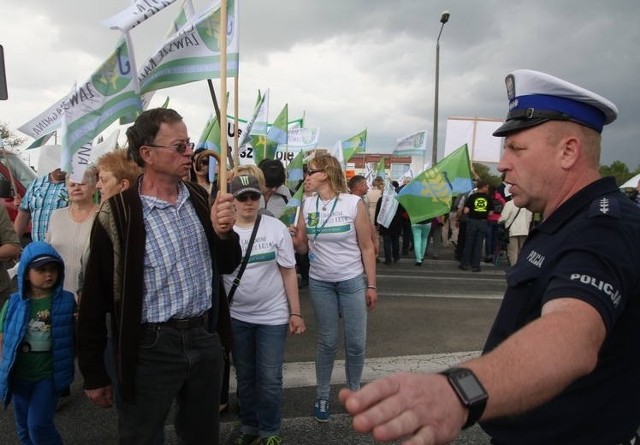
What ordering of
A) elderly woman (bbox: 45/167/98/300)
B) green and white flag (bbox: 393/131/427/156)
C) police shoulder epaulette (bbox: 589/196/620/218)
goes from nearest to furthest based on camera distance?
police shoulder epaulette (bbox: 589/196/620/218) → elderly woman (bbox: 45/167/98/300) → green and white flag (bbox: 393/131/427/156)

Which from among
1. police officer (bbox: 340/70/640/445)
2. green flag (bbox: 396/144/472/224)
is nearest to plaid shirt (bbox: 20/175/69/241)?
police officer (bbox: 340/70/640/445)

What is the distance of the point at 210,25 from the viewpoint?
3043 mm

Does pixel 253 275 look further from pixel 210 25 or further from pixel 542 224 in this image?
pixel 542 224

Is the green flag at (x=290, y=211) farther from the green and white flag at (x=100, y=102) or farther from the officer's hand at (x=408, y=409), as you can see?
the officer's hand at (x=408, y=409)

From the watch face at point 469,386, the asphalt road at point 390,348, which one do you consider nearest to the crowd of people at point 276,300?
the watch face at point 469,386

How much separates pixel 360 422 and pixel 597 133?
1274 mm

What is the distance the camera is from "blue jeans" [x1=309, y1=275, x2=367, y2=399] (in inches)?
139

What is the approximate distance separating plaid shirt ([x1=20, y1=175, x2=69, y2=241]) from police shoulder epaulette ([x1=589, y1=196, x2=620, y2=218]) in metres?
4.25

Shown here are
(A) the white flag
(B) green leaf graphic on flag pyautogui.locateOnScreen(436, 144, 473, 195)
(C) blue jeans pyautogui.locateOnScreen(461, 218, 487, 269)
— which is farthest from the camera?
(C) blue jeans pyautogui.locateOnScreen(461, 218, 487, 269)

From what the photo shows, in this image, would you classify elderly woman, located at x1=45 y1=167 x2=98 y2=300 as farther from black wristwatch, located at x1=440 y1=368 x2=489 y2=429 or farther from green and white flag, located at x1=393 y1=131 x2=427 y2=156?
green and white flag, located at x1=393 y1=131 x2=427 y2=156

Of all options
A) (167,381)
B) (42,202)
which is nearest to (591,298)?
(167,381)

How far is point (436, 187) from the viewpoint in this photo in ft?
26.2

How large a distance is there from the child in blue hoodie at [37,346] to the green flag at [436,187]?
6082 mm

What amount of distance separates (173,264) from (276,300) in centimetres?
107
